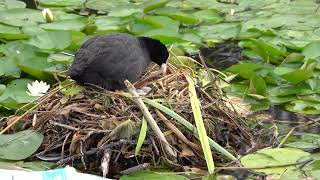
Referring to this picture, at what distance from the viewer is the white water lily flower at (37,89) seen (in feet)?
17.0

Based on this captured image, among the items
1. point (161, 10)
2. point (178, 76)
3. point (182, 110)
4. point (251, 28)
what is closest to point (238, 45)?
point (251, 28)

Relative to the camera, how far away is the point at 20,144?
4488 mm

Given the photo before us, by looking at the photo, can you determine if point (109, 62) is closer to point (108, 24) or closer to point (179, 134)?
point (179, 134)

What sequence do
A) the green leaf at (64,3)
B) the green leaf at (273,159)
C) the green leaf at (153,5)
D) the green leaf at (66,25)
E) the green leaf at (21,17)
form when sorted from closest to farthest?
1. the green leaf at (273,159)
2. the green leaf at (66,25)
3. the green leaf at (21,17)
4. the green leaf at (153,5)
5. the green leaf at (64,3)

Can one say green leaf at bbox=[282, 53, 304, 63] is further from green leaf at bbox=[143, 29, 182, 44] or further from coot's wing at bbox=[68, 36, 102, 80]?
coot's wing at bbox=[68, 36, 102, 80]

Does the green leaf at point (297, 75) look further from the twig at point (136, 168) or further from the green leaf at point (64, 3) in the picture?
the green leaf at point (64, 3)

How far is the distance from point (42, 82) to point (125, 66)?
0.79 m

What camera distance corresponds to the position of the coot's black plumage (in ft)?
15.4

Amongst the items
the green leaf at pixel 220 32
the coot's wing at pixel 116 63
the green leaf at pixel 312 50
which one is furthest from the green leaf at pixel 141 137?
the green leaf at pixel 220 32

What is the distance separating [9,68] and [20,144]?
124cm

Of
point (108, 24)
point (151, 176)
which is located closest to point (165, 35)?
point (108, 24)

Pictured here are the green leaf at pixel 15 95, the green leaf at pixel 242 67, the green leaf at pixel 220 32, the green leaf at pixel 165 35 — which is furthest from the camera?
the green leaf at pixel 220 32

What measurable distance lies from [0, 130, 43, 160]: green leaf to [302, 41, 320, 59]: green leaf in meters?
2.36

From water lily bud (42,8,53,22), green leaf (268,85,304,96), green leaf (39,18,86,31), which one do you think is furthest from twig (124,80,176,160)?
water lily bud (42,8,53,22)
